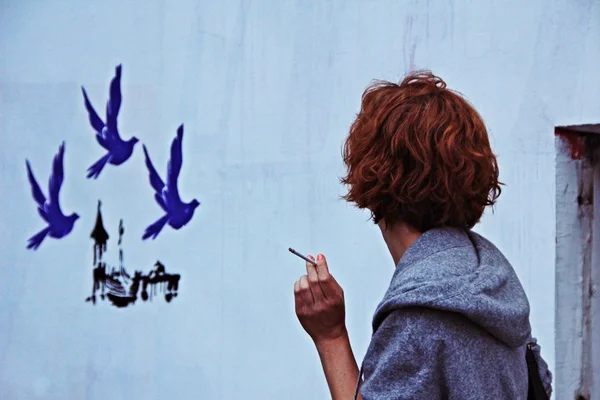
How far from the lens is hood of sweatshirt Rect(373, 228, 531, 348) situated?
153 centimetres

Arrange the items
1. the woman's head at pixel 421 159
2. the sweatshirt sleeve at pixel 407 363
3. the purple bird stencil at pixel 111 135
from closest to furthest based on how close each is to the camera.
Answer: the sweatshirt sleeve at pixel 407 363 → the woman's head at pixel 421 159 → the purple bird stencil at pixel 111 135

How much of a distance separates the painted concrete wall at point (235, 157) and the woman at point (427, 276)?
1.17 meters

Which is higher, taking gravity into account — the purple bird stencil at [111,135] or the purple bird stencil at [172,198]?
the purple bird stencil at [111,135]

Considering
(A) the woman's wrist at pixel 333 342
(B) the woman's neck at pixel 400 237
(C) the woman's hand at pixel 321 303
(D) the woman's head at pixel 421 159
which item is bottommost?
(A) the woman's wrist at pixel 333 342

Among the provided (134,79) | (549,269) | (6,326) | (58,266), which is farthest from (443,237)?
(6,326)

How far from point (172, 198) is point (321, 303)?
200 centimetres

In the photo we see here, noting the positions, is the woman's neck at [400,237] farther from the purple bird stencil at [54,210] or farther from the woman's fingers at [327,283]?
the purple bird stencil at [54,210]

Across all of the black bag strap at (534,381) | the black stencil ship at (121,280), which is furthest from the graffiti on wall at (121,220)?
the black bag strap at (534,381)

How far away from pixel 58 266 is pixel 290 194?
1242mm

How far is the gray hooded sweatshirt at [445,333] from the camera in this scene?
1.53 metres

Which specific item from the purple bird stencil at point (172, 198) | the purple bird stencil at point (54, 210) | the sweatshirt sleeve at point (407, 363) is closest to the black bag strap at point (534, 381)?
the sweatshirt sleeve at point (407, 363)

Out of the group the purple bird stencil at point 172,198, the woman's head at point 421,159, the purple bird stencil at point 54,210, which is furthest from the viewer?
the purple bird stencil at point 54,210

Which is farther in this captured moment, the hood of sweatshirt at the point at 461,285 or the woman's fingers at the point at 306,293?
the woman's fingers at the point at 306,293

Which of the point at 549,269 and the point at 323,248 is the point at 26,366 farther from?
the point at 549,269
